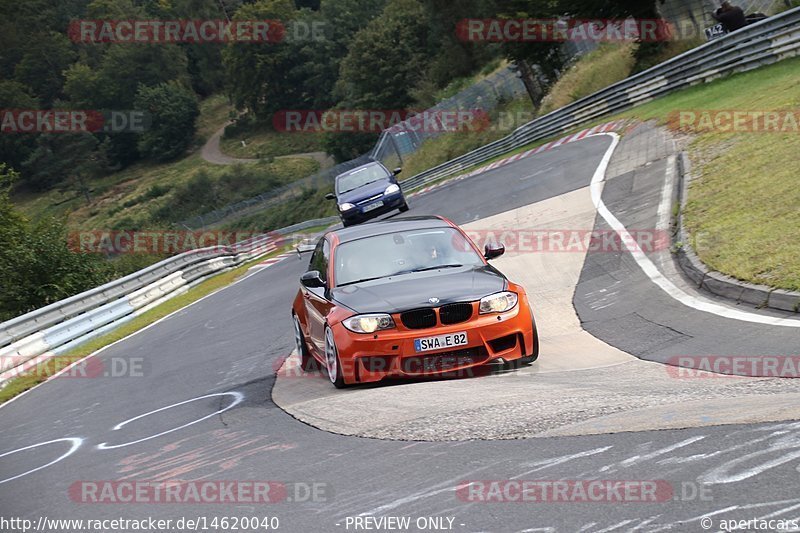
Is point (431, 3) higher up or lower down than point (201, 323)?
higher up

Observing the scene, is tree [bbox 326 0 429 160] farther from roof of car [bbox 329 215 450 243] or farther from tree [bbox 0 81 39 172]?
roof of car [bbox 329 215 450 243]

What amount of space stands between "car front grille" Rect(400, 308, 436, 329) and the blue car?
59.7 ft

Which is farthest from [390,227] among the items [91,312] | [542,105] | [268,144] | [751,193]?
[268,144]

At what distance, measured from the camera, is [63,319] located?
19.8 m

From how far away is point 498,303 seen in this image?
28.8 ft

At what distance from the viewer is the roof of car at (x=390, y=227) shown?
1034 centimetres

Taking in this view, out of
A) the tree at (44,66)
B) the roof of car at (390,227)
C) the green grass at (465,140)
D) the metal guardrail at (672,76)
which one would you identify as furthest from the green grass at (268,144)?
the roof of car at (390,227)

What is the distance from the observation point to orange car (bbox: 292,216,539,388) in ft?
27.9

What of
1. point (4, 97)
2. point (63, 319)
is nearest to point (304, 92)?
point (4, 97)

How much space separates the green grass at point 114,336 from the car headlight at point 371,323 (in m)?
8.18

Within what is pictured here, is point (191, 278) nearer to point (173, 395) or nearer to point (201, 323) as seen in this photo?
point (201, 323)

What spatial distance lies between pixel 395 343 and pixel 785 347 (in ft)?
10.3

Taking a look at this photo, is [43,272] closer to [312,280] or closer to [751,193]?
[312,280]

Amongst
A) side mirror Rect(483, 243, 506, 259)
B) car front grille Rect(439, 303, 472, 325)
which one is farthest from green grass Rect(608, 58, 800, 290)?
car front grille Rect(439, 303, 472, 325)
